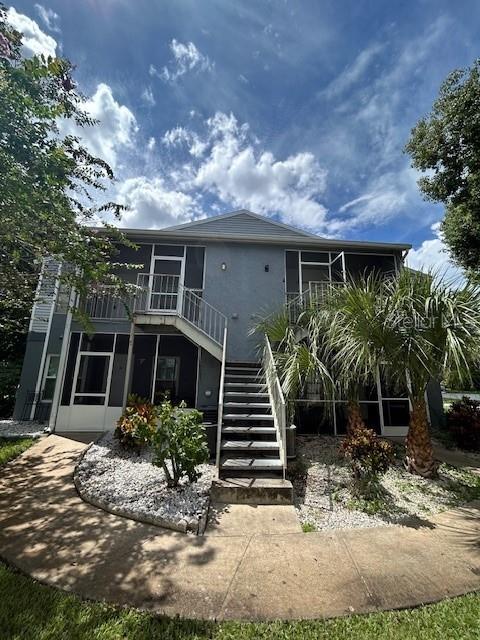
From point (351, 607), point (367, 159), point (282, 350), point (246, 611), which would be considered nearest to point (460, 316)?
point (282, 350)

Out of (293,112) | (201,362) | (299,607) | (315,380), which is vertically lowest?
(299,607)

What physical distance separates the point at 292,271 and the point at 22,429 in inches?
410

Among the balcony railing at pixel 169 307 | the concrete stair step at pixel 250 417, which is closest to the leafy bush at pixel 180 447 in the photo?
the concrete stair step at pixel 250 417

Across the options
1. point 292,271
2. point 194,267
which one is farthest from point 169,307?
point 292,271

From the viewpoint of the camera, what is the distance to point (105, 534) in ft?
11.7

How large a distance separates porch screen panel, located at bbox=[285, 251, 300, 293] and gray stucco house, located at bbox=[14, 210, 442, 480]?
1.4 inches

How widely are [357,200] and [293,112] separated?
187 inches

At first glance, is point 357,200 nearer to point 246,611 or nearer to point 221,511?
point 221,511

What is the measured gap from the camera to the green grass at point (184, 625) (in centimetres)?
213

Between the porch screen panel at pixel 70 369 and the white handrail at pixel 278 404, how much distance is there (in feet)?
19.6

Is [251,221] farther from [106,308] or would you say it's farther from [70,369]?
[70,369]

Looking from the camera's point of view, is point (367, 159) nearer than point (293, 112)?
No

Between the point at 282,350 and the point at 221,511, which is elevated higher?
the point at 282,350

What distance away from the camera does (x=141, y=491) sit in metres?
4.66
